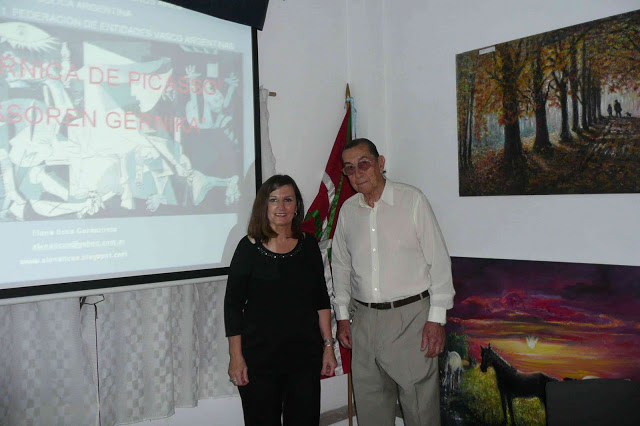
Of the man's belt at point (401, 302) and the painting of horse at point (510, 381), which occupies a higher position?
the man's belt at point (401, 302)

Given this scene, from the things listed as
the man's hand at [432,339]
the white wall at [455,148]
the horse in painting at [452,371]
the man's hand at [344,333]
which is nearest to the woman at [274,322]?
the man's hand at [344,333]

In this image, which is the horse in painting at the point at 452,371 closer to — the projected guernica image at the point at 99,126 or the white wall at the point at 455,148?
the white wall at the point at 455,148

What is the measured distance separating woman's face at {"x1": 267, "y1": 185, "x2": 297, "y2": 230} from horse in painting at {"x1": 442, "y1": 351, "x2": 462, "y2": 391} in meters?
1.43

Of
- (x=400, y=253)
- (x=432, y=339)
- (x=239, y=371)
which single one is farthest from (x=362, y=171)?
(x=239, y=371)

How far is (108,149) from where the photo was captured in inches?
79.9

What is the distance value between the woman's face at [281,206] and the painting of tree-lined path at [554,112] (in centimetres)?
124

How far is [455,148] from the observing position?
9.11ft

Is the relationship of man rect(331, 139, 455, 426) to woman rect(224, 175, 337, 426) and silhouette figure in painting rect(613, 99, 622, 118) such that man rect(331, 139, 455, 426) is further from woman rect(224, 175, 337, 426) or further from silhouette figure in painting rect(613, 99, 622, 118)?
silhouette figure in painting rect(613, 99, 622, 118)

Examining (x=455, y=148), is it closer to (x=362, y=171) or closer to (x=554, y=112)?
(x=554, y=112)

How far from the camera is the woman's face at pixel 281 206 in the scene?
1.97m

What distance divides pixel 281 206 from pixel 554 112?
4.89 feet

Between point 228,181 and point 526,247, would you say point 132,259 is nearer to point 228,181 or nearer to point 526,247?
point 228,181

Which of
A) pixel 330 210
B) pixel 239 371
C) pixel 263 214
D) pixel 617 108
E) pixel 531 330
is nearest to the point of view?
pixel 239 371

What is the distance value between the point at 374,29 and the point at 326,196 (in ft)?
4.27
